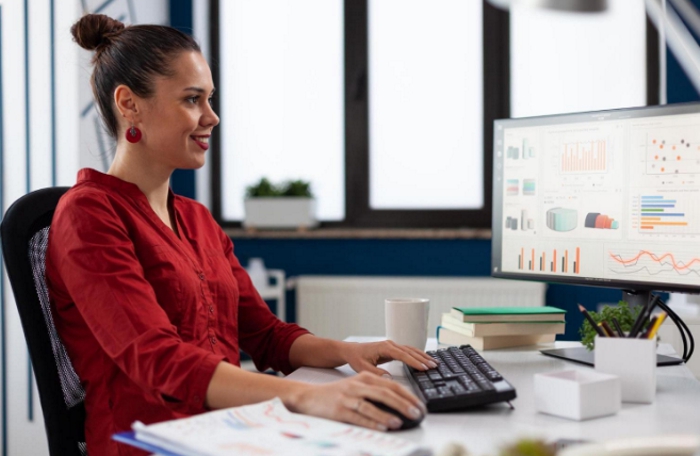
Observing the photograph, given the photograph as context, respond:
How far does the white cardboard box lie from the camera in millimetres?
921

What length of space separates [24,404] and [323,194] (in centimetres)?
157

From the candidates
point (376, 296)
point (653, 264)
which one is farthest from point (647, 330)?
point (376, 296)

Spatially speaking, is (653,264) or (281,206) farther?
(281,206)

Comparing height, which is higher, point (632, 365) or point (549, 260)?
point (549, 260)

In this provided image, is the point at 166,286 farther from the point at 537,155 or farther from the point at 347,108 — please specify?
the point at 347,108

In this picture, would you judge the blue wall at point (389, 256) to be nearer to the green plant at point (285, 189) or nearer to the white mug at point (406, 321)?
the green plant at point (285, 189)

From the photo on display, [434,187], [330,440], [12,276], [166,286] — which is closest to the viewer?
[330,440]

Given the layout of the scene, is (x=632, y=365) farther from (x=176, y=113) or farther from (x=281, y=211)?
(x=281, y=211)

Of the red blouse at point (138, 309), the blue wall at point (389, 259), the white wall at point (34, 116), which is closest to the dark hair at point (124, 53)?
the red blouse at point (138, 309)

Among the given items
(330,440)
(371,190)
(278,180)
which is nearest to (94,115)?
(278,180)

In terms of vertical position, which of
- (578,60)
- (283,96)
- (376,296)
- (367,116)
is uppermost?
(578,60)

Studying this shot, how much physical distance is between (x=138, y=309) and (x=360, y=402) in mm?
364

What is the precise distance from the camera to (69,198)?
3.84 ft

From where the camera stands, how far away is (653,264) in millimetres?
1311
